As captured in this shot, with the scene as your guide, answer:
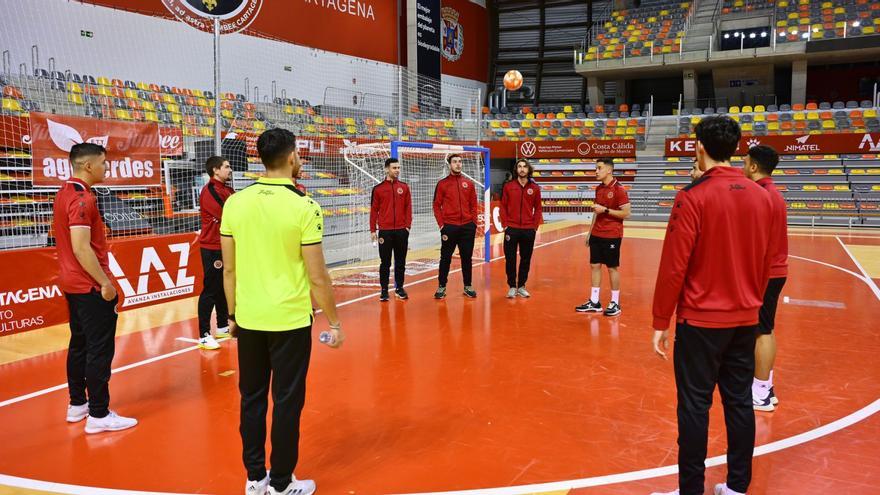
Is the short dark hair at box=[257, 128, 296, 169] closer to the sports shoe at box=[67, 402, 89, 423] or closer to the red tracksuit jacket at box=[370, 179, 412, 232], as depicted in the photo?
the sports shoe at box=[67, 402, 89, 423]

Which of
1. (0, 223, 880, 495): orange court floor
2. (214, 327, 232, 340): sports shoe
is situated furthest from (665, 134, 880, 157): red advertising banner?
(214, 327, 232, 340): sports shoe

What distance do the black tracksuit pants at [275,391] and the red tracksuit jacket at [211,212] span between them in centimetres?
305

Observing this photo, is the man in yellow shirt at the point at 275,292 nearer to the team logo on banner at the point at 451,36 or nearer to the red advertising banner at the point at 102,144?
the red advertising banner at the point at 102,144

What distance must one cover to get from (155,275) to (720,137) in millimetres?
7142

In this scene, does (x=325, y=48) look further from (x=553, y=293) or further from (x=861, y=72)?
(x=861, y=72)

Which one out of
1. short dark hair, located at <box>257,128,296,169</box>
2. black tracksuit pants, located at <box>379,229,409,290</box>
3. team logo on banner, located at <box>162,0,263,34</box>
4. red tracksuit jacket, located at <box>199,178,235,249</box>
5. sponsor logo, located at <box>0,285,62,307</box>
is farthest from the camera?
team logo on banner, located at <box>162,0,263,34</box>

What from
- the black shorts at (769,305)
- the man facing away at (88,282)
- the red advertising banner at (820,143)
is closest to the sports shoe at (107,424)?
the man facing away at (88,282)

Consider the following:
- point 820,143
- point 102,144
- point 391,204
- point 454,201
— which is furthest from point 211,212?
point 820,143

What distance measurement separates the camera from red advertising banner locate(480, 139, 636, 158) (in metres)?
23.5

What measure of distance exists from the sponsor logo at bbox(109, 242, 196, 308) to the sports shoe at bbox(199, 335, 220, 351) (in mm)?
1888

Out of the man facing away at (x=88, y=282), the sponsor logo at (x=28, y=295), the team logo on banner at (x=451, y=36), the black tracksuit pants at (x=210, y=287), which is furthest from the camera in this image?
the team logo on banner at (x=451, y=36)

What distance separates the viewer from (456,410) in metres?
4.54

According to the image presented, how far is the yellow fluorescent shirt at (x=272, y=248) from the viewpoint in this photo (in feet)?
9.77

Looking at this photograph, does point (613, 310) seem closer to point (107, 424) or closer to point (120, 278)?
point (107, 424)
